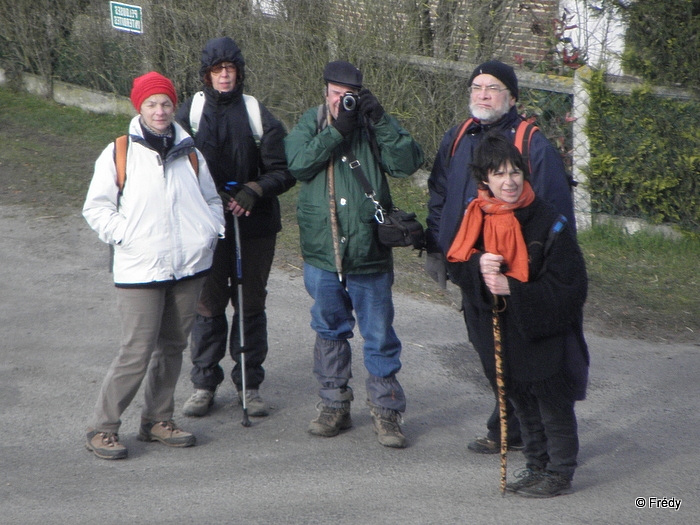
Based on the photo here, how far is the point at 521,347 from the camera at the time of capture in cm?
366

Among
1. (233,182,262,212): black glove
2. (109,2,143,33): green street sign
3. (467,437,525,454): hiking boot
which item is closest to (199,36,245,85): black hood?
(233,182,262,212): black glove

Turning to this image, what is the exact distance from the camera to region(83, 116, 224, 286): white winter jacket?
154 inches

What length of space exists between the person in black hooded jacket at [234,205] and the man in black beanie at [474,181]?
857 mm

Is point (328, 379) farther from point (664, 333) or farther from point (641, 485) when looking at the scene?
point (664, 333)

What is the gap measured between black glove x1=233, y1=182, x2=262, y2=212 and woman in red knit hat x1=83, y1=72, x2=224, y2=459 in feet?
0.56

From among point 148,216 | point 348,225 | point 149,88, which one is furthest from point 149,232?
point 348,225

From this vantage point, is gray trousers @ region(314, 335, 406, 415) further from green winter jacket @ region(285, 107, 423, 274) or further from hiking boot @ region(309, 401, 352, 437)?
green winter jacket @ region(285, 107, 423, 274)

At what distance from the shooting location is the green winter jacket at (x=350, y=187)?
4.11 metres

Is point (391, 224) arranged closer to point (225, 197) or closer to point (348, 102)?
point (348, 102)

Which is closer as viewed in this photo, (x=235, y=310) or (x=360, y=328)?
(x=360, y=328)

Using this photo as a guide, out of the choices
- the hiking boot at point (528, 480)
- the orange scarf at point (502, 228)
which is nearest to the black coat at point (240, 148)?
the orange scarf at point (502, 228)

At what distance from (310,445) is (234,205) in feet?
4.28

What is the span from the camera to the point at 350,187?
13.6 ft

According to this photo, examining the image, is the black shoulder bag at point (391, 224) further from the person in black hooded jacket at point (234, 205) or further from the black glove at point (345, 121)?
the person in black hooded jacket at point (234, 205)
